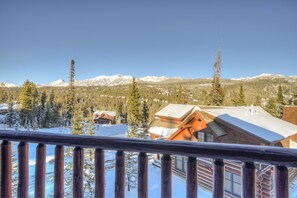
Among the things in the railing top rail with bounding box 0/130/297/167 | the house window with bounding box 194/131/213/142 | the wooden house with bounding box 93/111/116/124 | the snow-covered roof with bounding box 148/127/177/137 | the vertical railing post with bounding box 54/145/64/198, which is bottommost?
the wooden house with bounding box 93/111/116/124

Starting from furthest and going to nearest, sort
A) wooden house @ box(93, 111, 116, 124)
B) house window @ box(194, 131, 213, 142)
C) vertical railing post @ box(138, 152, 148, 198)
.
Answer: wooden house @ box(93, 111, 116, 124)
house window @ box(194, 131, 213, 142)
vertical railing post @ box(138, 152, 148, 198)

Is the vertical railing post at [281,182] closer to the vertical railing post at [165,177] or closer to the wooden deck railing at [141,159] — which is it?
the wooden deck railing at [141,159]

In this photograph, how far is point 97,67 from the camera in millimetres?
40781

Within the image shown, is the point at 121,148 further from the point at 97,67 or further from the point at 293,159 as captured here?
the point at 97,67

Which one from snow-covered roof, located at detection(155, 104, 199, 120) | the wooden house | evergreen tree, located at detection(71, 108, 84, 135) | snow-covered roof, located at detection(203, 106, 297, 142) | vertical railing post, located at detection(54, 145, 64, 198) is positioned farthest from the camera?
the wooden house

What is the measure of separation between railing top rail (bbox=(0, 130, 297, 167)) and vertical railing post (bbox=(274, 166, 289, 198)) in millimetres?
48

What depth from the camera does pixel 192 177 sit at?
1.19m

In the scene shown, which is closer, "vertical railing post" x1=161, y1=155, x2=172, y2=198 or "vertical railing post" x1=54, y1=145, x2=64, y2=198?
"vertical railing post" x1=161, y1=155, x2=172, y2=198

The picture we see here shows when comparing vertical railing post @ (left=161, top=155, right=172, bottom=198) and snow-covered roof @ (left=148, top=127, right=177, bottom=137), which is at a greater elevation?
vertical railing post @ (left=161, top=155, right=172, bottom=198)

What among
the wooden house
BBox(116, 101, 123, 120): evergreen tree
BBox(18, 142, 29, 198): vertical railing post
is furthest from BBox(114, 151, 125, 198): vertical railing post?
BBox(116, 101, 123, 120): evergreen tree

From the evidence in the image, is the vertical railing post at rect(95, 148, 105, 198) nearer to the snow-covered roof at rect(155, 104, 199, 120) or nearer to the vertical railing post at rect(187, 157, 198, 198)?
the vertical railing post at rect(187, 157, 198, 198)

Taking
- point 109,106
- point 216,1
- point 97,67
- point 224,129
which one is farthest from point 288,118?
point 109,106

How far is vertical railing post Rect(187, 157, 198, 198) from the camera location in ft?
3.87

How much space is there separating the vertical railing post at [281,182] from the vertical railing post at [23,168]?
1591mm
